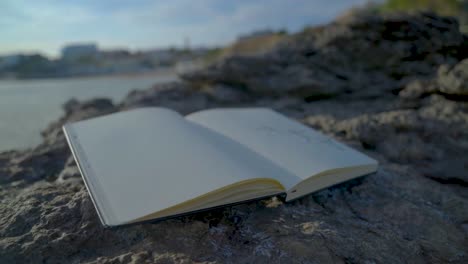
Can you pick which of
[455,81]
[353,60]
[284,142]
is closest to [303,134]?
[284,142]

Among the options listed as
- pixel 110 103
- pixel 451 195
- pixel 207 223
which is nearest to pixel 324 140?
pixel 451 195

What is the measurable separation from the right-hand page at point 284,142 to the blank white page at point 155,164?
0.23 feet

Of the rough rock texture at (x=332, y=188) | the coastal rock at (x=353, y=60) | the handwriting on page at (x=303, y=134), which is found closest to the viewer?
the rough rock texture at (x=332, y=188)

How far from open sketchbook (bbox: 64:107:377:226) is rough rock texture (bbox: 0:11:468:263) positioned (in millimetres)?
99

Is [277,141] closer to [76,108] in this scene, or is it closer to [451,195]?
[451,195]

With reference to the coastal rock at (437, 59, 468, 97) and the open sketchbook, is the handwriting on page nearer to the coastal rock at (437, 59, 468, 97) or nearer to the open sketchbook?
the open sketchbook

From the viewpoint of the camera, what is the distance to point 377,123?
180 centimetres

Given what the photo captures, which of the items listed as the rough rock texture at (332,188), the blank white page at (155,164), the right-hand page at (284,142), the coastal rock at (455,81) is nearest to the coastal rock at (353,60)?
the rough rock texture at (332,188)

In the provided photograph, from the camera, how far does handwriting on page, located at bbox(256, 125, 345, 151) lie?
4.54ft

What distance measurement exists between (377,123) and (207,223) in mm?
1336

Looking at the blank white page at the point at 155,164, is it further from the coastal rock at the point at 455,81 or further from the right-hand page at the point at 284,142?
the coastal rock at the point at 455,81

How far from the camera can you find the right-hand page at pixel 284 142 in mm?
1123

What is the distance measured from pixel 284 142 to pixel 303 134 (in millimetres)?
184

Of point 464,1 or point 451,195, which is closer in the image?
point 451,195
